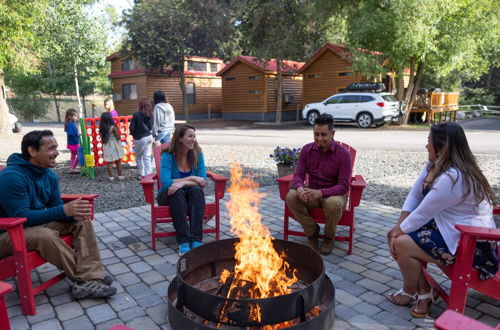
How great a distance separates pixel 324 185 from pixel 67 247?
2.57 m

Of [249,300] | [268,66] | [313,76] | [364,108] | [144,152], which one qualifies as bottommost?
[249,300]

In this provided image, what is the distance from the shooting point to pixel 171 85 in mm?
26766

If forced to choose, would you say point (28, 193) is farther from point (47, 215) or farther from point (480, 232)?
point (480, 232)

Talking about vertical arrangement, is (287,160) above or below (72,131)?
below

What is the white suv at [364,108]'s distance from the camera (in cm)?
1755

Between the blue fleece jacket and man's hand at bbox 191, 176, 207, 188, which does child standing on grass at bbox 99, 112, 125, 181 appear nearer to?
man's hand at bbox 191, 176, 207, 188

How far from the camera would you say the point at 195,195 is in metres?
3.83

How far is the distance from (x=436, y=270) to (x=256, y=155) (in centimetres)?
725

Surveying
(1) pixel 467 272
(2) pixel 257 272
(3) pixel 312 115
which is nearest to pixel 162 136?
(2) pixel 257 272

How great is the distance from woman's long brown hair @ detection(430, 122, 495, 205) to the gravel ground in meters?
3.16

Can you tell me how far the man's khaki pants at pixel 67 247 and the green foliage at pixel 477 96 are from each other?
3489 cm

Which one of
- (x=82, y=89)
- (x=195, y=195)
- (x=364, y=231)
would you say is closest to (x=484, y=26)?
(x=364, y=231)

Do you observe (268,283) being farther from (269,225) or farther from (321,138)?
(269,225)

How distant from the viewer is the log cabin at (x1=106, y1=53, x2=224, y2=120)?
84.2 ft
